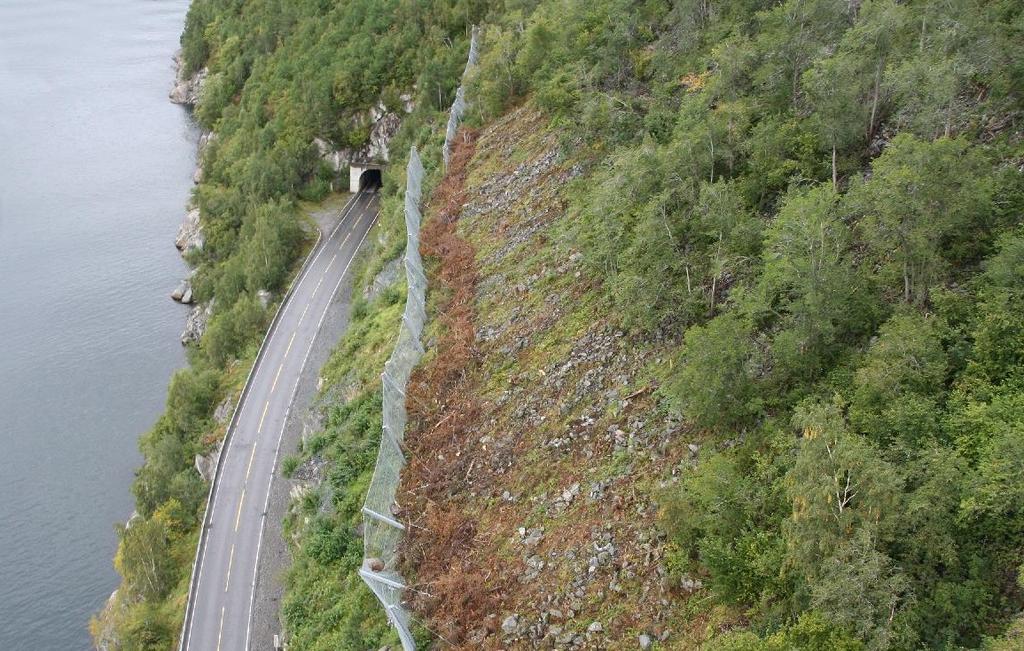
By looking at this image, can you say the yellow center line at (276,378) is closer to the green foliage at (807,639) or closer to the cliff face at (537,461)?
the cliff face at (537,461)

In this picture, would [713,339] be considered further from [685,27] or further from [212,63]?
[212,63]

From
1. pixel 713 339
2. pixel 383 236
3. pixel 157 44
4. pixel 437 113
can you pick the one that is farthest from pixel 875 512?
pixel 157 44

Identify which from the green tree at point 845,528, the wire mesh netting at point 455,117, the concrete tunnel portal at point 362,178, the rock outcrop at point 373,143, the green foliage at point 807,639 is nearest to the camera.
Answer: the green tree at point 845,528

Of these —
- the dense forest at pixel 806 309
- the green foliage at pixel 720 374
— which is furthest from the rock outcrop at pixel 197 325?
the green foliage at pixel 720 374

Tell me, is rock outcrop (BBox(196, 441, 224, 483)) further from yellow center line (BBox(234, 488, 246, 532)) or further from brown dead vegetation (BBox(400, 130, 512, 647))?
brown dead vegetation (BBox(400, 130, 512, 647))

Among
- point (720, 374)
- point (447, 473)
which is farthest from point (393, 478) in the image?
point (720, 374)

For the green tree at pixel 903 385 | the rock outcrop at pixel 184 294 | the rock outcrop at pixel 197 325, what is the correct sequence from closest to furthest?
the green tree at pixel 903 385 → the rock outcrop at pixel 197 325 → the rock outcrop at pixel 184 294

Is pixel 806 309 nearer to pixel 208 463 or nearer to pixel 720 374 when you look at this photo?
pixel 720 374
